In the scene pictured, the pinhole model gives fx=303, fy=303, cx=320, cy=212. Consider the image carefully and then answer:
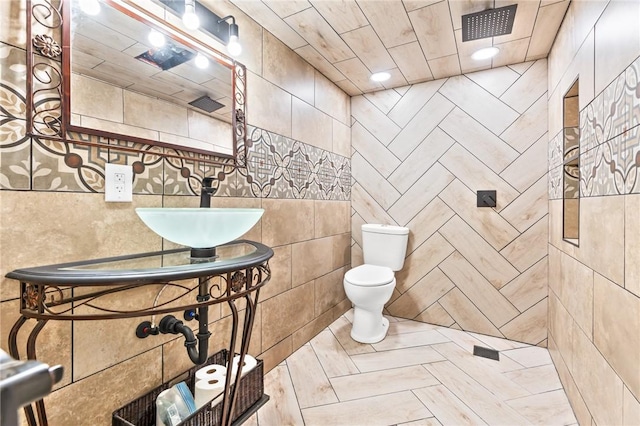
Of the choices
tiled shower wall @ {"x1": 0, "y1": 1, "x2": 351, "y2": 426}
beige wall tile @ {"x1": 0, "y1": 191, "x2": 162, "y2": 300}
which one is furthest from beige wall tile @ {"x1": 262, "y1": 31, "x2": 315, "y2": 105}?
beige wall tile @ {"x1": 0, "y1": 191, "x2": 162, "y2": 300}

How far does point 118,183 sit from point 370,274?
188 cm

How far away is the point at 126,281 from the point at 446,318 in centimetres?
250

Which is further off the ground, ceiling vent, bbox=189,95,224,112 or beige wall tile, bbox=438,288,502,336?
ceiling vent, bbox=189,95,224,112

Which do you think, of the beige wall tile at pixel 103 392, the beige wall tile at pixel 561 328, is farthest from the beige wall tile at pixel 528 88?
the beige wall tile at pixel 103 392

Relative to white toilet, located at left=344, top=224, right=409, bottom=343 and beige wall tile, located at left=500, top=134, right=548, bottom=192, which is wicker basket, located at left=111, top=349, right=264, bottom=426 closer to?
white toilet, located at left=344, top=224, right=409, bottom=343

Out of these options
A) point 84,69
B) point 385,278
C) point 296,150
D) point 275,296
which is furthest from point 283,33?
point 385,278

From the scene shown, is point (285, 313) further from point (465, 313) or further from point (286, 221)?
point (465, 313)

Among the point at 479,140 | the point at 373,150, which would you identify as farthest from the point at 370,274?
the point at 479,140

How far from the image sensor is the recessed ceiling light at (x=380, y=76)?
8.18 ft

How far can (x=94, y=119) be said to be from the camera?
108cm

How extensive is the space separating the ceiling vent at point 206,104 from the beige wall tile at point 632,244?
1.69 metres

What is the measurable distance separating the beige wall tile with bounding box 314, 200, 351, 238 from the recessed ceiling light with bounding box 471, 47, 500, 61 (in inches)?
59.9

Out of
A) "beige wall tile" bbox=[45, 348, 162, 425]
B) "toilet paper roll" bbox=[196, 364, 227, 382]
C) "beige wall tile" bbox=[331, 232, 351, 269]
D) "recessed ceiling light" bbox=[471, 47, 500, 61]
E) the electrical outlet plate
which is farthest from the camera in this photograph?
"beige wall tile" bbox=[331, 232, 351, 269]

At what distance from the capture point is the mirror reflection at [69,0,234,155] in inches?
41.8
